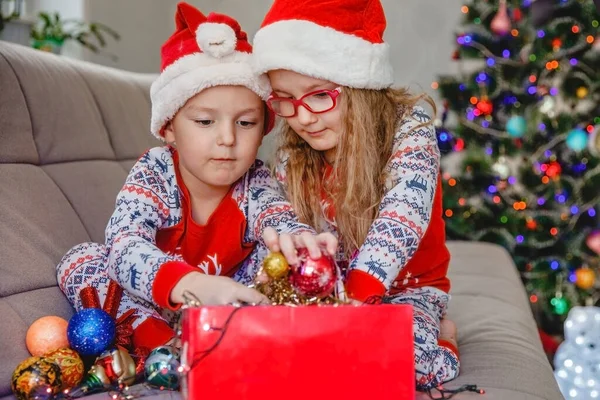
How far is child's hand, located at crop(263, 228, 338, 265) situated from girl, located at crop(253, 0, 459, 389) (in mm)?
205

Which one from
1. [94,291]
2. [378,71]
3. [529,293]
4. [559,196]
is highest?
[378,71]

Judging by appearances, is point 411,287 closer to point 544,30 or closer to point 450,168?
point 544,30

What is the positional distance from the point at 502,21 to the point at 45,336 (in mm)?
2801

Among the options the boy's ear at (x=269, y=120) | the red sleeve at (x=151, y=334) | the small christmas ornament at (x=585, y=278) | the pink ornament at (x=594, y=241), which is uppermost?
the boy's ear at (x=269, y=120)

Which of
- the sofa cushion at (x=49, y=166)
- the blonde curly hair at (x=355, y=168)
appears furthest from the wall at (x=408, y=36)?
the blonde curly hair at (x=355, y=168)

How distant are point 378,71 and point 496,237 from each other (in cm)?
219

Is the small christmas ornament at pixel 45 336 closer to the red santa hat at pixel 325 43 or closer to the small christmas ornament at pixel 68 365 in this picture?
the small christmas ornament at pixel 68 365

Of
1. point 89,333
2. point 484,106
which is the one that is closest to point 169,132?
point 89,333

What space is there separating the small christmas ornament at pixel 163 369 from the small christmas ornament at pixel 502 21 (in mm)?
2755

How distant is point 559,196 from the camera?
132 inches

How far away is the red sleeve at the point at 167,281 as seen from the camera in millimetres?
1158

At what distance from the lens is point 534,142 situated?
11.2 ft

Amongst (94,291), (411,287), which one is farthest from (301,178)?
(94,291)

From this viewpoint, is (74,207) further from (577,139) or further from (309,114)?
(577,139)
